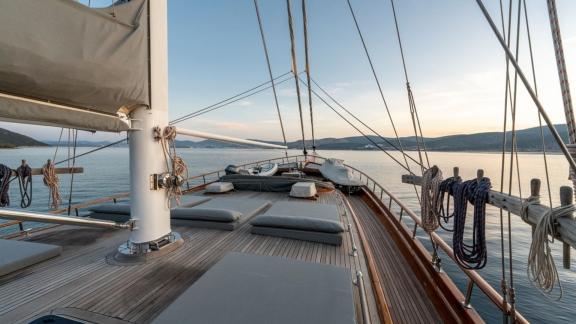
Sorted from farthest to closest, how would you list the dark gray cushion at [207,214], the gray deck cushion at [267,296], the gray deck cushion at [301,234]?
the dark gray cushion at [207,214] → the gray deck cushion at [301,234] → the gray deck cushion at [267,296]

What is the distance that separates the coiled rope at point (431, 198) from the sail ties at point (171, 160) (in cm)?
314

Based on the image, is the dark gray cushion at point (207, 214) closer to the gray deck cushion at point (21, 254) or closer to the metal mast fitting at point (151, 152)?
the metal mast fitting at point (151, 152)

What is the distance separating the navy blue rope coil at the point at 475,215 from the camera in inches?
80.7

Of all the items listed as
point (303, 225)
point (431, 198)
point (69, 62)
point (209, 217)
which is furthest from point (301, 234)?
point (69, 62)

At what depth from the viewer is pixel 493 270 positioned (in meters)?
7.58

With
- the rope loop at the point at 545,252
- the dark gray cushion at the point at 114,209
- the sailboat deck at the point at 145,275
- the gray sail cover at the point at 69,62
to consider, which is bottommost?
the sailboat deck at the point at 145,275

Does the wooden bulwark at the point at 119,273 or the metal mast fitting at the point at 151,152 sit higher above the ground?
the metal mast fitting at the point at 151,152

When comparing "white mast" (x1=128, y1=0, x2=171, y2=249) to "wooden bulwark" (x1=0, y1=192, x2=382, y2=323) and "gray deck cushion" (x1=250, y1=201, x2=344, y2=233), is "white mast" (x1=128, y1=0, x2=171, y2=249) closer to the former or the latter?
"wooden bulwark" (x1=0, y1=192, x2=382, y2=323)

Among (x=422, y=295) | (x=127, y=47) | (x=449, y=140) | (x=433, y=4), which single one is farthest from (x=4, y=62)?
(x=449, y=140)

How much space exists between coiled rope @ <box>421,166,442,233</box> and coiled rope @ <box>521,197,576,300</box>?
0.97m

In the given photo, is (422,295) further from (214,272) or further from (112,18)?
(112,18)

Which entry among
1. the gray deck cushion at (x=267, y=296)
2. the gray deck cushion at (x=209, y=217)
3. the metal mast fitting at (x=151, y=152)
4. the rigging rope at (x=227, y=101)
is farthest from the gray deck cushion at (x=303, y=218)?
the rigging rope at (x=227, y=101)

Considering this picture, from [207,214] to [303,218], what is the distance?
1.90m

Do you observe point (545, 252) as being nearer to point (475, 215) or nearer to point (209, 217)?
point (475, 215)
